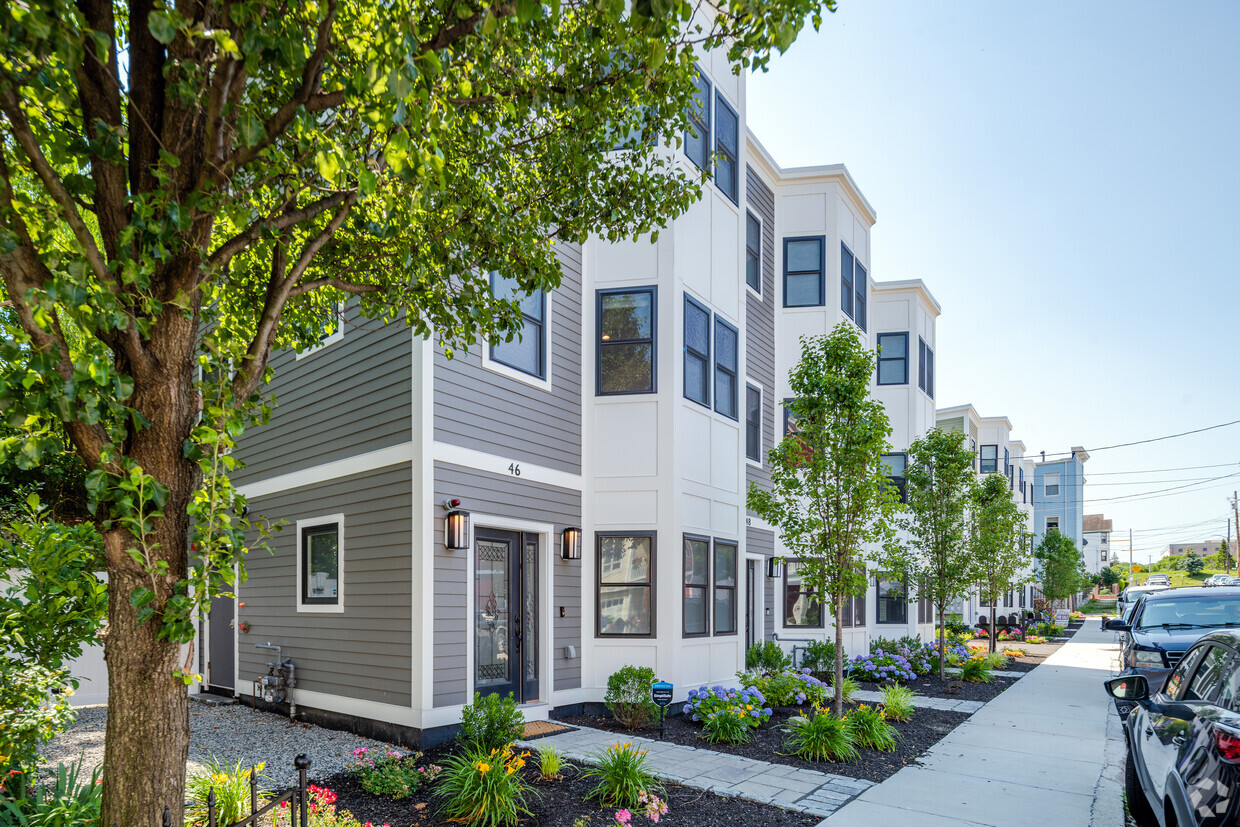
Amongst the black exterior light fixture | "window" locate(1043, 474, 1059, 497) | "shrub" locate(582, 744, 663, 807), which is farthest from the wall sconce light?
"window" locate(1043, 474, 1059, 497)

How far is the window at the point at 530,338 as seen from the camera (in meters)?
9.53

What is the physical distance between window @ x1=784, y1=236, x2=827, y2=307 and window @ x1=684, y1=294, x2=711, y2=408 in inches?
235

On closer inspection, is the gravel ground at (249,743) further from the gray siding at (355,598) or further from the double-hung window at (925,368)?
the double-hung window at (925,368)

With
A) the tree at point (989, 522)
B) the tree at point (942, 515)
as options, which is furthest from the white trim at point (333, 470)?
the tree at point (989, 522)

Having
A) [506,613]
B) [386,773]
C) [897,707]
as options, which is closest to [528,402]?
[506,613]

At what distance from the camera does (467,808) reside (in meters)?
5.84

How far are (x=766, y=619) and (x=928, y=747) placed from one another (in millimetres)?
6172

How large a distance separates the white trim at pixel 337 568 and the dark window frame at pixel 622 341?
3.67 meters

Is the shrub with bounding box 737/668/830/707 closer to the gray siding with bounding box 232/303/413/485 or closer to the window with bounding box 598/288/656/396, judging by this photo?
the window with bounding box 598/288/656/396

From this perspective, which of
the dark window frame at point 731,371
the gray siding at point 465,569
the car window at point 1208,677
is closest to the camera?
the car window at point 1208,677

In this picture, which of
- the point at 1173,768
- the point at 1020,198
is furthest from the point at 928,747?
the point at 1020,198

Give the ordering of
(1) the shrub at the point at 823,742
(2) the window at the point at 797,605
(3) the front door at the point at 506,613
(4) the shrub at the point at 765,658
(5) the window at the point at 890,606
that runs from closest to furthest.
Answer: (1) the shrub at the point at 823,742 < (3) the front door at the point at 506,613 < (4) the shrub at the point at 765,658 < (2) the window at the point at 797,605 < (5) the window at the point at 890,606

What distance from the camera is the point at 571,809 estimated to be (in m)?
6.10

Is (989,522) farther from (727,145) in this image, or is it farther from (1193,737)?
(1193,737)
